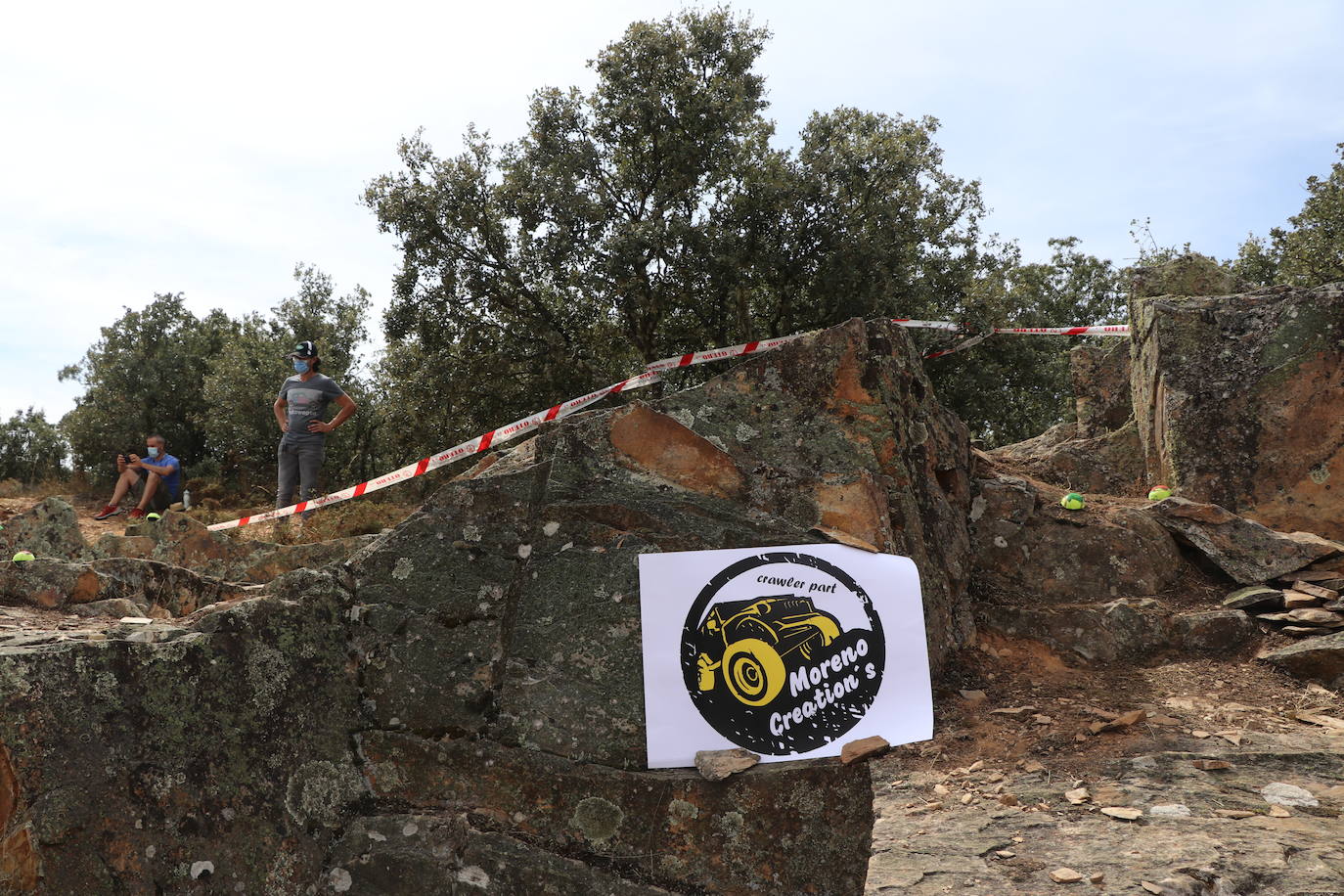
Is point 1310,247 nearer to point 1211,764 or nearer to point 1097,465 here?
point 1097,465

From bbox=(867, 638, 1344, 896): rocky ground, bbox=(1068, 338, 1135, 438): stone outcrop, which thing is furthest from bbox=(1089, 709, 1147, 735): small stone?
bbox=(1068, 338, 1135, 438): stone outcrop

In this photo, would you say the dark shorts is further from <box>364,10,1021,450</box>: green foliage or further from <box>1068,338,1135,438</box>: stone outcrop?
<box>1068,338,1135,438</box>: stone outcrop

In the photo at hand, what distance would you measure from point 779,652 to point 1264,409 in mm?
5324

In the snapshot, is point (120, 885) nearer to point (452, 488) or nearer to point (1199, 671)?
point (452, 488)

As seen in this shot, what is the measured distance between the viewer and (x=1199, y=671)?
14.9ft

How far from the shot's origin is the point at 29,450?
19656 millimetres

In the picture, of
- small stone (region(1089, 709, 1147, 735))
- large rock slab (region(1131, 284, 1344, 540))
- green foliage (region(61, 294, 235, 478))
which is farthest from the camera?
green foliage (region(61, 294, 235, 478))

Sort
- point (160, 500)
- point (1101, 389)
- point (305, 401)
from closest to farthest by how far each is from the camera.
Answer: point (305, 401) → point (1101, 389) → point (160, 500)

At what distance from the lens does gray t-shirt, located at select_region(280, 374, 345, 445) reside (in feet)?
29.6

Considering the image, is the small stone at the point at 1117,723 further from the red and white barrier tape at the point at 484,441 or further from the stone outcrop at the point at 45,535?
the stone outcrop at the point at 45,535

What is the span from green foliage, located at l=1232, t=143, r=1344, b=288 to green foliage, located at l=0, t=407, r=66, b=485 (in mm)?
23218

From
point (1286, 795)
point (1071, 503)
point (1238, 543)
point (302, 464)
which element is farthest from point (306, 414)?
point (1286, 795)

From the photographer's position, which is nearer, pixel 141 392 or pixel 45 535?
pixel 45 535

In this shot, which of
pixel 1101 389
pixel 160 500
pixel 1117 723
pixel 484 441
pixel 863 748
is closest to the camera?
pixel 863 748
